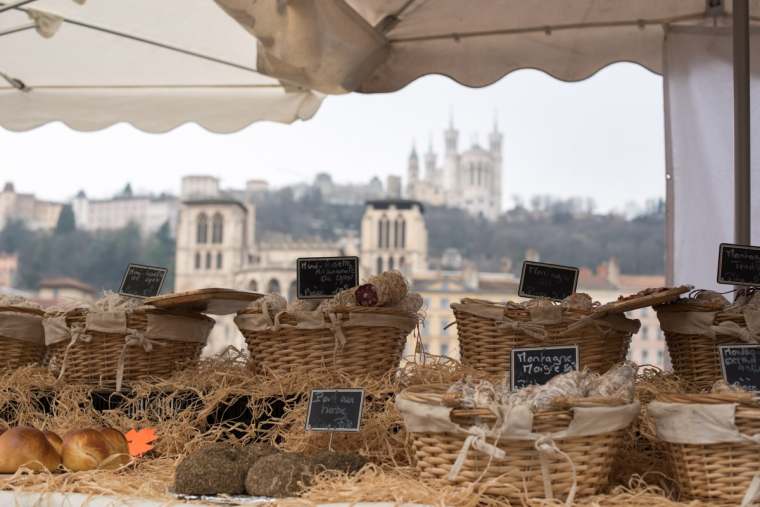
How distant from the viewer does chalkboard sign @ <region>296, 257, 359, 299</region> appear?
205cm

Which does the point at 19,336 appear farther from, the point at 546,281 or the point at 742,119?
the point at 742,119

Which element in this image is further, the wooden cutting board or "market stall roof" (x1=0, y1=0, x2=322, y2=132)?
"market stall roof" (x1=0, y1=0, x2=322, y2=132)

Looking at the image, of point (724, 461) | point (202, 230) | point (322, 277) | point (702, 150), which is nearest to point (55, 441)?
point (322, 277)

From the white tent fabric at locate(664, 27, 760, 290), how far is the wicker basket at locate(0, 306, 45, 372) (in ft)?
6.93

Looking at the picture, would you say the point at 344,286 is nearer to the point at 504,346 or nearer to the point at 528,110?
the point at 504,346

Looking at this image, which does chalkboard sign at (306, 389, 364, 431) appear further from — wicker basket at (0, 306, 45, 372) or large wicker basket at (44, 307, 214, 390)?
wicker basket at (0, 306, 45, 372)

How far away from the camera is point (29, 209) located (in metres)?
47.4

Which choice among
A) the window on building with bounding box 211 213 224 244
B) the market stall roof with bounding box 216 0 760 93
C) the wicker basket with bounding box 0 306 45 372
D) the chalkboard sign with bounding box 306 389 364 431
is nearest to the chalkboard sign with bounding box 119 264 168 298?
the wicker basket with bounding box 0 306 45 372

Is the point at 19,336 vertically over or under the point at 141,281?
under

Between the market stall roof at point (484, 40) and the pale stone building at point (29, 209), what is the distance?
153 feet

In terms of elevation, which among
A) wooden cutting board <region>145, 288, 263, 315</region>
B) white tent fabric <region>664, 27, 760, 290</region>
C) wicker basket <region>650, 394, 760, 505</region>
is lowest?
wicker basket <region>650, 394, 760, 505</region>

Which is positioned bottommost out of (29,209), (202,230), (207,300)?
(207,300)

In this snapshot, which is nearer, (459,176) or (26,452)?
(26,452)

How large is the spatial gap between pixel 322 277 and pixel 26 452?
2.33 feet
